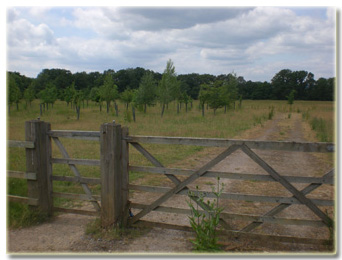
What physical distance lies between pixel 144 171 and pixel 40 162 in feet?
5.71

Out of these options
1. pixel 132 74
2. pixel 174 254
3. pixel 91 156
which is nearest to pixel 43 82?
pixel 132 74

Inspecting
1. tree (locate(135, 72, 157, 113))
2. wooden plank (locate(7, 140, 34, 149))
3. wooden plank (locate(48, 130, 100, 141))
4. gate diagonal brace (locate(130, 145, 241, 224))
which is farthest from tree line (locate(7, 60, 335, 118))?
gate diagonal brace (locate(130, 145, 241, 224))

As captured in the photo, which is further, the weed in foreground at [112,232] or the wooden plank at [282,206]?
the weed in foreground at [112,232]

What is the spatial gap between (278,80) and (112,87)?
28015 millimetres

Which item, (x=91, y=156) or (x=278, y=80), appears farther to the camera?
(x=278, y=80)

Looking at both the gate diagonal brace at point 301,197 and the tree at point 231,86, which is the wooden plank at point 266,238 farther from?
the tree at point 231,86

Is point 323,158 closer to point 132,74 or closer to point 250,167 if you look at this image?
point 250,167

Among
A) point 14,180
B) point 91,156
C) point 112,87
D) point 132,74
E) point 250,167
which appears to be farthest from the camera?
point 132,74

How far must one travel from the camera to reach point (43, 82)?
55844mm

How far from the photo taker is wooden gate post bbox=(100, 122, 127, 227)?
417 cm

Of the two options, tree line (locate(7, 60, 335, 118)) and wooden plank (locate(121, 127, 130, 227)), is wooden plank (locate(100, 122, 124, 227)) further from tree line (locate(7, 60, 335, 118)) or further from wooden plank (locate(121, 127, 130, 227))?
tree line (locate(7, 60, 335, 118))

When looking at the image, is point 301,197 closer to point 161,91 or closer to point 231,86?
point 161,91

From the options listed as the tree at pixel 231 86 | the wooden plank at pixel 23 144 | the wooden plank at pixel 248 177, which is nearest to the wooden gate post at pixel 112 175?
the wooden plank at pixel 248 177

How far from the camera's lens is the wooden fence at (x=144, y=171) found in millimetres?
3781
